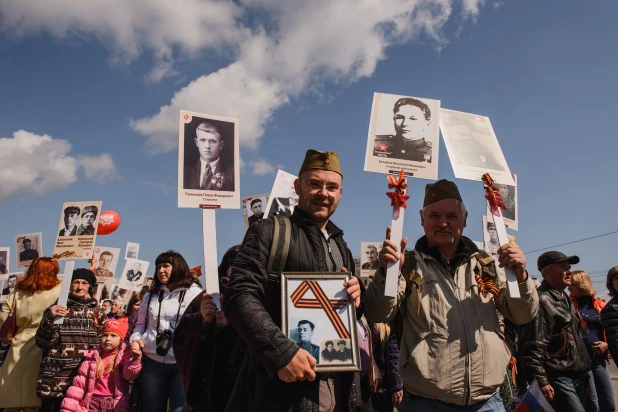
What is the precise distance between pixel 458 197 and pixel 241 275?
5.75ft

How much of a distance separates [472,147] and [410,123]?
0.52m

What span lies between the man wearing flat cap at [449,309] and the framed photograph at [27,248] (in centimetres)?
946

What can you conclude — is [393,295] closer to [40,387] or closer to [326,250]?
[326,250]

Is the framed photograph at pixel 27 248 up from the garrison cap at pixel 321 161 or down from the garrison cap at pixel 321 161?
down

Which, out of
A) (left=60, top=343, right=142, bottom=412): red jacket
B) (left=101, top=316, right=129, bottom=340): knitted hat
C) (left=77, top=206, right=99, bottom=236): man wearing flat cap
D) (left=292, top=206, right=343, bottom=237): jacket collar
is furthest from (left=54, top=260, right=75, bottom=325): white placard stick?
(left=292, top=206, right=343, bottom=237): jacket collar

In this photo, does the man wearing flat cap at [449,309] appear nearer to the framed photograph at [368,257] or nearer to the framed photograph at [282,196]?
the framed photograph at [282,196]

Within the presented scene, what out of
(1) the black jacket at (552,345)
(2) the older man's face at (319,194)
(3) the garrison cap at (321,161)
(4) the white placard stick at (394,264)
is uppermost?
(3) the garrison cap at (321,161)

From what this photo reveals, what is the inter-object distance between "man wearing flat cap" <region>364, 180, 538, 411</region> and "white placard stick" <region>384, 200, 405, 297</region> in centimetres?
4

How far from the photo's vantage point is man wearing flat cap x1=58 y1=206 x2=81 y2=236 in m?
5.51

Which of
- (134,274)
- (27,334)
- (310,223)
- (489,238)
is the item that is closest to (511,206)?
(489,238)

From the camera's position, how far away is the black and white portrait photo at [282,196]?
18.6ft

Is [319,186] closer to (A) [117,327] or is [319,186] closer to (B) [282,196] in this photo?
(B) [282,196]

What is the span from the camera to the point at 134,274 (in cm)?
1337

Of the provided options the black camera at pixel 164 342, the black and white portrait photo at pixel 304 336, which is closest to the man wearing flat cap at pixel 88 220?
the black camera at pixel 164 342
